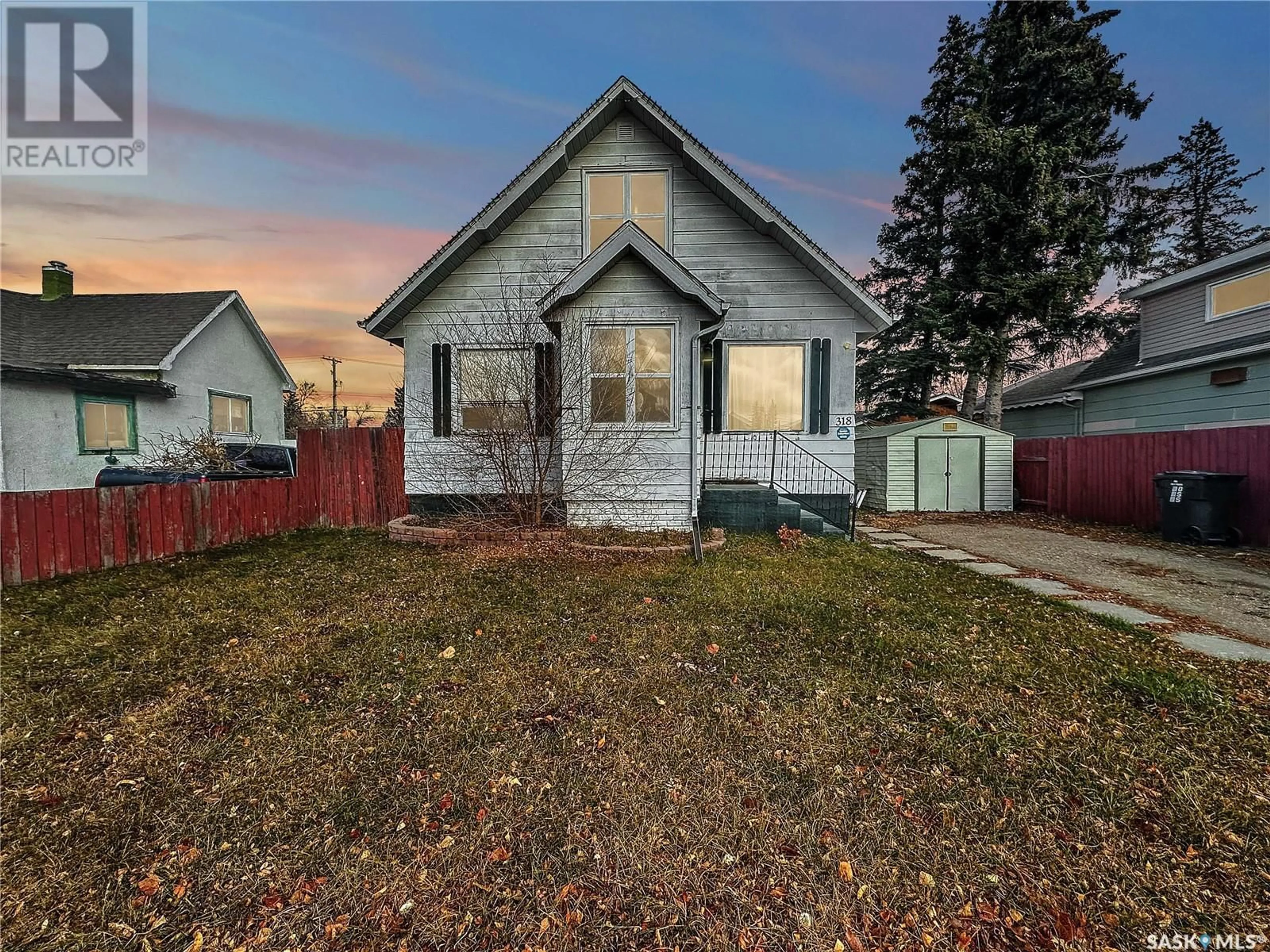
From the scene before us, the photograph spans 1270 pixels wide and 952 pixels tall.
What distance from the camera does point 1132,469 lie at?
33.2 ft

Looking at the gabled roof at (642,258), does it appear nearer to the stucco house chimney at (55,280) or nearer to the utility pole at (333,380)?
the stucco house chimney at (55,280)

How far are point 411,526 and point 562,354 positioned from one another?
137 inches

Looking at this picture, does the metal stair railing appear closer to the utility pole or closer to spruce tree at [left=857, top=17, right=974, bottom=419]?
spruce tree at [left=857, top=17, right=974, bottom=419]

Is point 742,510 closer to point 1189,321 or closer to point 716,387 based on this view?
point 716,387

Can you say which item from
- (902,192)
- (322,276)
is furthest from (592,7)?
(902,192)

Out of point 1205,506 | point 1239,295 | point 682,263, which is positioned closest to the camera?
point 1205,506

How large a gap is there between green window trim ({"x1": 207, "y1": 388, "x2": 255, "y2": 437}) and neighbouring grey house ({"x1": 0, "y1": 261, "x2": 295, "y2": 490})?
0.03 metres

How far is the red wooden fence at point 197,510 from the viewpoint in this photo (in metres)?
5.27

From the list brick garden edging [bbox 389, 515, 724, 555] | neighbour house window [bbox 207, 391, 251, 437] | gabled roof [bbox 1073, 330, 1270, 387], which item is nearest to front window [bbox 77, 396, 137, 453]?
neighbour house window [bbox 207, 391, 251, 437]

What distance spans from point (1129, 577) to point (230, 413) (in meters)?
22.9

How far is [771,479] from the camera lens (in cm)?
880

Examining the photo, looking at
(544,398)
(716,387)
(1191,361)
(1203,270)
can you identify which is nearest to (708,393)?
(716,387)

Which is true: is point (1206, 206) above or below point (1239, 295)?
above

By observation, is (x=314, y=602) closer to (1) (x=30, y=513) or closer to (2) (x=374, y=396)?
(1) (x=30, y=513)
